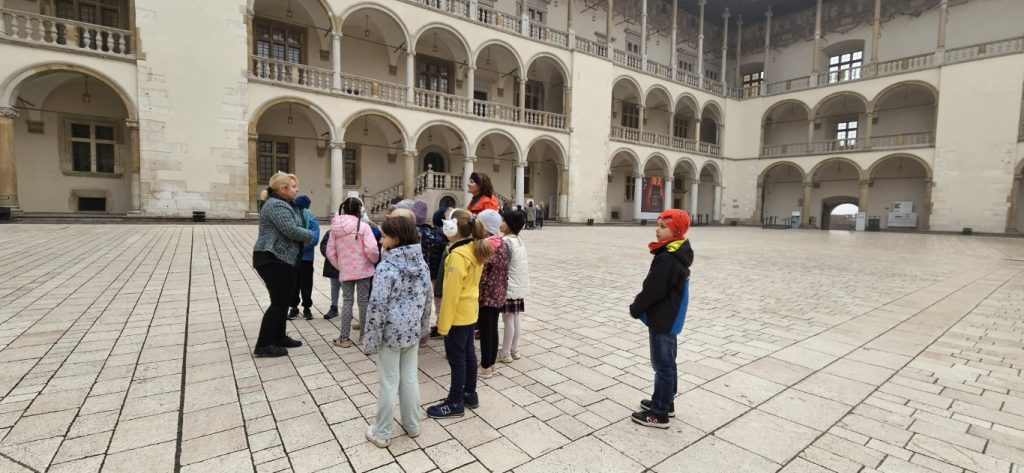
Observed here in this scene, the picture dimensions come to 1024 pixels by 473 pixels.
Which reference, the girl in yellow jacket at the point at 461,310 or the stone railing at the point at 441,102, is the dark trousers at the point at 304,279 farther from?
the stone railing at the point at 441,102

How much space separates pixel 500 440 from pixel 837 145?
3568cm

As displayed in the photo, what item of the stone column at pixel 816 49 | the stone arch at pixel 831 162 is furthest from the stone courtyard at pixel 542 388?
the stone column at pixel 816 49

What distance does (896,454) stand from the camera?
2.51m

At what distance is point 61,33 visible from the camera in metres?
14.4

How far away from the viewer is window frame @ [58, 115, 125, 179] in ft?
52.5

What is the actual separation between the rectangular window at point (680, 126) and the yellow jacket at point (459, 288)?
3481 centimetres

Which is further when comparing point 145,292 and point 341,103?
point 341,103

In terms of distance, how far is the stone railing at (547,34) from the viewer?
79.8 feet

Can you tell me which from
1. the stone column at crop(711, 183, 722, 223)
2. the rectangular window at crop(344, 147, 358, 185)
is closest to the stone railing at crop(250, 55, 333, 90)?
the rectangular window at crop(344, 147, 358, 185)

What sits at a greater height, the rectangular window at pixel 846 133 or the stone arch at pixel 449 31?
the stone arch at pixel 449 31

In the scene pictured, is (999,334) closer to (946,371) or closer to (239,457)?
(946,371)

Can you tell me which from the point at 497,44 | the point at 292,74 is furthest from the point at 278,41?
the point at 497,44

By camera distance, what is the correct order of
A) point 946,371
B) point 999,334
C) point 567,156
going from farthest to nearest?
point 567,156, point 999,334, point 946,371

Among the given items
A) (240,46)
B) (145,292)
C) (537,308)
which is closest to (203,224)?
(240,46)
